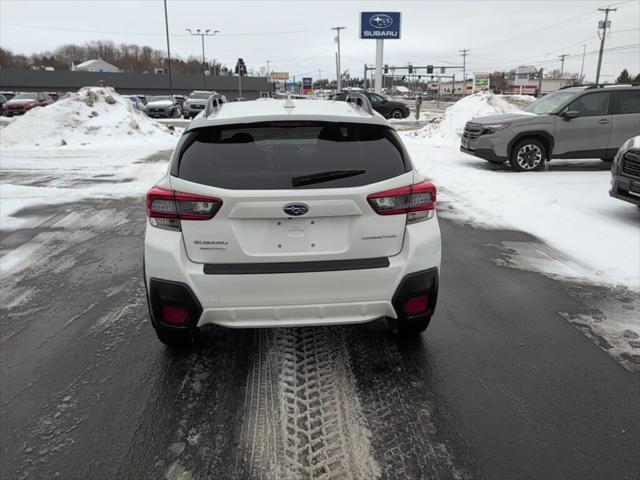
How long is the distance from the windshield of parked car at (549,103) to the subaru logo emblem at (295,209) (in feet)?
35.8

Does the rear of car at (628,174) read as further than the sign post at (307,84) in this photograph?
No

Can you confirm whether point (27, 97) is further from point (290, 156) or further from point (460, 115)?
point (290, 156)

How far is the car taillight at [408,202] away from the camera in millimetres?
3100

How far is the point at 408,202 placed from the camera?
3.18m

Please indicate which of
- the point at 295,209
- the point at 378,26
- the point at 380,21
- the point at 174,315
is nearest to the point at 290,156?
the point at 295,209

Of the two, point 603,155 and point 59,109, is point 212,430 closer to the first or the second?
point 603,155

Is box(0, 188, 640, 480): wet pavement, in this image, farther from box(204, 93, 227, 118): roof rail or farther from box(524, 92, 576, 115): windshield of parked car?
box(524, 92, 576, 115): windshield of parked car

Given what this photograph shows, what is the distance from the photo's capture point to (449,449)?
2719 mm

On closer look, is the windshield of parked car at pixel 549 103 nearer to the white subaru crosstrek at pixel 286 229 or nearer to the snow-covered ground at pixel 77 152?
the snow-covered ground at pixel 77 152

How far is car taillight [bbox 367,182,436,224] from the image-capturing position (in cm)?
310

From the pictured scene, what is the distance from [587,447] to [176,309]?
2468 millimetres

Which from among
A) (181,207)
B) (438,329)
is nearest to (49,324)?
(181,207)

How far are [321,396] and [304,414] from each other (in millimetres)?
218

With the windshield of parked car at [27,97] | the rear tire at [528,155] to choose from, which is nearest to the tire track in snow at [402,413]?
the rear tire at [528,155]
